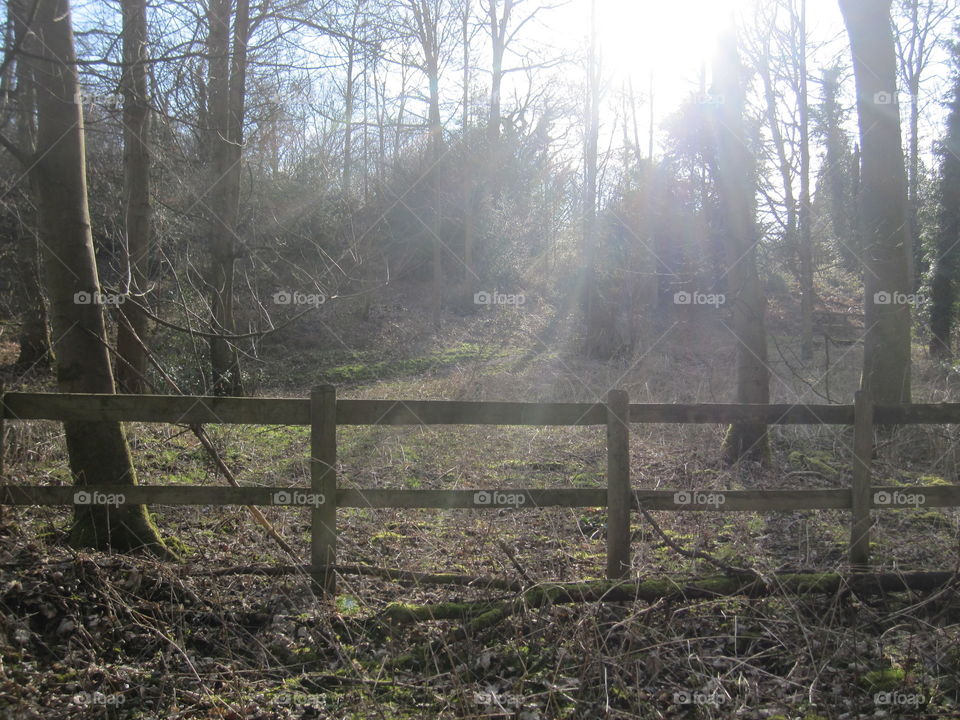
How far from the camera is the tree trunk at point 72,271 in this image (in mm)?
5520

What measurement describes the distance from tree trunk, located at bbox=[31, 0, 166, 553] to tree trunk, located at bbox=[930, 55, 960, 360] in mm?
22361

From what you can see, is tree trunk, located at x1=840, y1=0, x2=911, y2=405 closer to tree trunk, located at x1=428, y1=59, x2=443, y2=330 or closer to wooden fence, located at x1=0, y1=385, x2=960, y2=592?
wooden fence, located at x1=0, y1=385, x2=960, y2=592

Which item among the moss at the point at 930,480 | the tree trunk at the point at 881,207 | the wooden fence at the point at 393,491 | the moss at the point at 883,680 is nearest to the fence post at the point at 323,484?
the wooden fence at the point at 393,491

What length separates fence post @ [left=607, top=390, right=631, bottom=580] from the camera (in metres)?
5.17

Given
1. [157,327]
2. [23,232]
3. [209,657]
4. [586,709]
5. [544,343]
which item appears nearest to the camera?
[586,709]

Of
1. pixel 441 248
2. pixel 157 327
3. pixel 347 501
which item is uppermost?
pixel 441 248

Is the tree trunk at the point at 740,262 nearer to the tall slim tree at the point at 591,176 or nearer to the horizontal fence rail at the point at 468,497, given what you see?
the horizontal fence rail at the point at 468,497

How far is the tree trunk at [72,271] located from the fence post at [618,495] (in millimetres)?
3495

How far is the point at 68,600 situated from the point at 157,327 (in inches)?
422

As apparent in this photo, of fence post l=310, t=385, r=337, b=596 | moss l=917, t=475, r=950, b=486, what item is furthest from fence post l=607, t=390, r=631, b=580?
moss l=917, t=475, r=950, b=486

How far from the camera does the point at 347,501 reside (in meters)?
5.16

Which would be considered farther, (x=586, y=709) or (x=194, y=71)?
(x=194, y=71)

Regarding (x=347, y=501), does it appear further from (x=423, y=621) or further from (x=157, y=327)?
(x=157, y=327)

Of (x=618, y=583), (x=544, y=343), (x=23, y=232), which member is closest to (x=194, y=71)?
(x=618, y=583)
